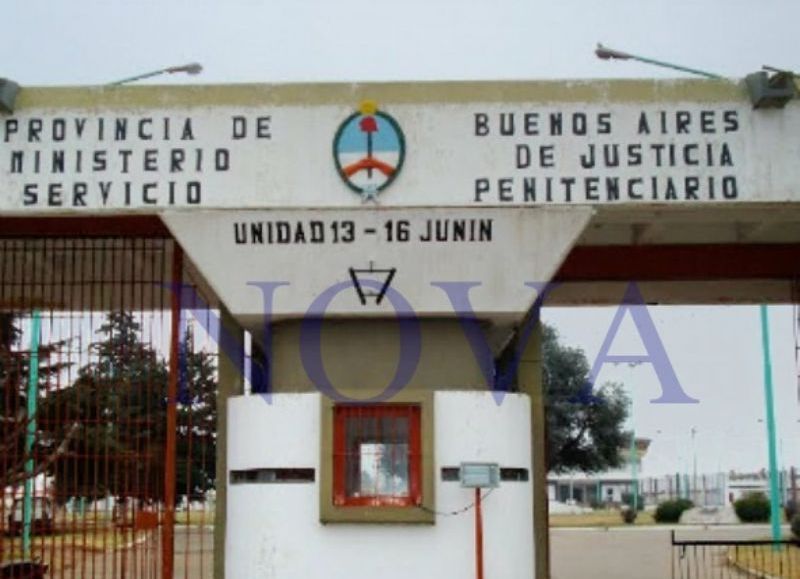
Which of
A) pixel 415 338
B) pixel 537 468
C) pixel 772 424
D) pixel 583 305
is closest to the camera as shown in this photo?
pixel 415 338

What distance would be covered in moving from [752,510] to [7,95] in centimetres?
4451

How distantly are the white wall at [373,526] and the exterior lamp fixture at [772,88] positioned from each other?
362 cm

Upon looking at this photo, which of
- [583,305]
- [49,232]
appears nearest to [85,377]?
[49,232]

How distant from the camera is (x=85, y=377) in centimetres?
1418

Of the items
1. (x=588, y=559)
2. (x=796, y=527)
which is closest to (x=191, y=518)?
(x=588, y=559)

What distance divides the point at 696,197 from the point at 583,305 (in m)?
5.59

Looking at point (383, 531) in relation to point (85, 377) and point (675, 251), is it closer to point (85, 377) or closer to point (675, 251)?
point (85, 377)

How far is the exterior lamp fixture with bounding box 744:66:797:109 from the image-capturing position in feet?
39.0

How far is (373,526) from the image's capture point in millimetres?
11617

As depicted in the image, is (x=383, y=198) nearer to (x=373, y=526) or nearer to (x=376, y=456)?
(x=376, y=456)

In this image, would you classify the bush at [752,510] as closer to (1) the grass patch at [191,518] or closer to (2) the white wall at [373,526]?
(1) the grass patch at [191,518]

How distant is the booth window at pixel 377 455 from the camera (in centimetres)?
1166

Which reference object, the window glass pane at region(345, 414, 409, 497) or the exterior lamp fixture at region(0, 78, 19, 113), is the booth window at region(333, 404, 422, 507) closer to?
the window glass pane at region(345, 414, 409, 497)

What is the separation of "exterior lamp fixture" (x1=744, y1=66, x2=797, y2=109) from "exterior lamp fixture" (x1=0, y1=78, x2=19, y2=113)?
6.95m
